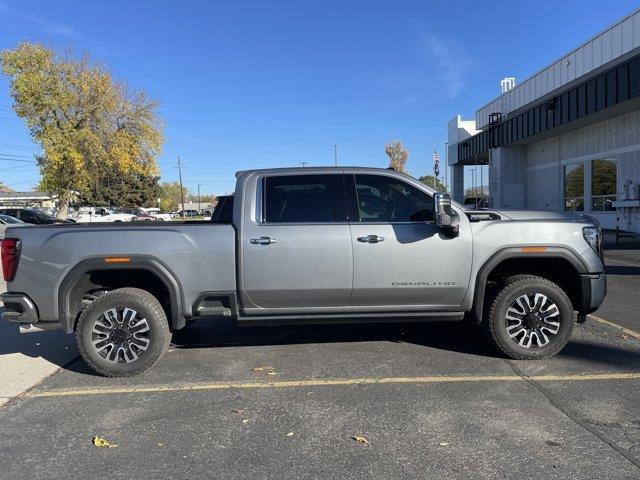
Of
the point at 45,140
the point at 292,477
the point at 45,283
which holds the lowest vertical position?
the point at 292,477

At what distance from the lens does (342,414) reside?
13.8ft

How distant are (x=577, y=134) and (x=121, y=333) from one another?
2682 centimetres

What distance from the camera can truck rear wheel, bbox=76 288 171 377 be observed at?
5.05 metres

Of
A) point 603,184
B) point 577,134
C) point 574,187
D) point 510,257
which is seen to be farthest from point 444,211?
point 574,187

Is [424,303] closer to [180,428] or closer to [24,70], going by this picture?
[180,428]

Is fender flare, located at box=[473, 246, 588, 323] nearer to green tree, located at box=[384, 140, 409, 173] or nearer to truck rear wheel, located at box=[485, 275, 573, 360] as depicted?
truck rear wheel, located at box=[485, 275, 573, 360]

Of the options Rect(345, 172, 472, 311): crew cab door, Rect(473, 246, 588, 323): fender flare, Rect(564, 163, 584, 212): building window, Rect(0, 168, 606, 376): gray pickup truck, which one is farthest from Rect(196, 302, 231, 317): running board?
Rect(564, 163, 584, 212): building window

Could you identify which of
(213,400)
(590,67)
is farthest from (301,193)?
(590,67)

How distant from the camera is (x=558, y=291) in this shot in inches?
207

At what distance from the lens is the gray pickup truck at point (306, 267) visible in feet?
16.3

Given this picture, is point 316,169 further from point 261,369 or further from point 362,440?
point 362,440

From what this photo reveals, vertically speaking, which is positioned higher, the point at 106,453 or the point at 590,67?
the point at 590,67

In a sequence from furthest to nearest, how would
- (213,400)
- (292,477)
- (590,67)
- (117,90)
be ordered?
(117,90), (590,67), (213,400), (292,477)

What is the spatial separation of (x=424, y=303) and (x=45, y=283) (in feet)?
12.0
